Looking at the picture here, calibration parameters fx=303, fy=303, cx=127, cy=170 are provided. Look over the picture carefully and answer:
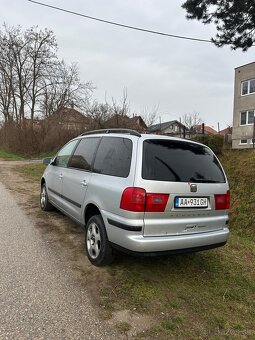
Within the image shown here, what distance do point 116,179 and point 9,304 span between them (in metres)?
1.70

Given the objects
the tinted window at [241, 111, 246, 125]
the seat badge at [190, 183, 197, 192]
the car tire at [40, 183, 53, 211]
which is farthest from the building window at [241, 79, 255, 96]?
the seat badge at [190, 183, 197, 192]

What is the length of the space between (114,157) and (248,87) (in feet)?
94.0

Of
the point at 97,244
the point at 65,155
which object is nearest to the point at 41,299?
the point at 97,244

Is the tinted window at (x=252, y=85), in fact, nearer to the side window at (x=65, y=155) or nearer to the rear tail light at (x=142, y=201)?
the side window at (x=65, y=155)

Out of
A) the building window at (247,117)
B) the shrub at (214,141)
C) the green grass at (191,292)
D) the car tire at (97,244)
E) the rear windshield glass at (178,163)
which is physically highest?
the building window at (247,117)

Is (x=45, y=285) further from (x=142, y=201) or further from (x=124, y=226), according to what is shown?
(x=142, y=201)

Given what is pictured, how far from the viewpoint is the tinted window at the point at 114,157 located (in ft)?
11.8

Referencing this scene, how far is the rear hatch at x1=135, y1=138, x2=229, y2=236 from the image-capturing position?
333cm

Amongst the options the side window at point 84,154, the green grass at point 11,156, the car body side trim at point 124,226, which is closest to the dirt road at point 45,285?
the car body side trim at point 124,226

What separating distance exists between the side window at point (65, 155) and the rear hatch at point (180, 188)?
2212mm

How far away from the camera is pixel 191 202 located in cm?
354

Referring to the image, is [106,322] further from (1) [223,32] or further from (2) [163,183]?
(1) [223,32]

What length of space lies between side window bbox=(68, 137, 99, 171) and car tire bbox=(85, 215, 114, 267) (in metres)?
0.85

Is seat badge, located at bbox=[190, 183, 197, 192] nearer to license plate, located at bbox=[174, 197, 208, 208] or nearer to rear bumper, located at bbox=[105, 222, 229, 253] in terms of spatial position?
license plate, located at bbox=[174, 197, 208, 208]
